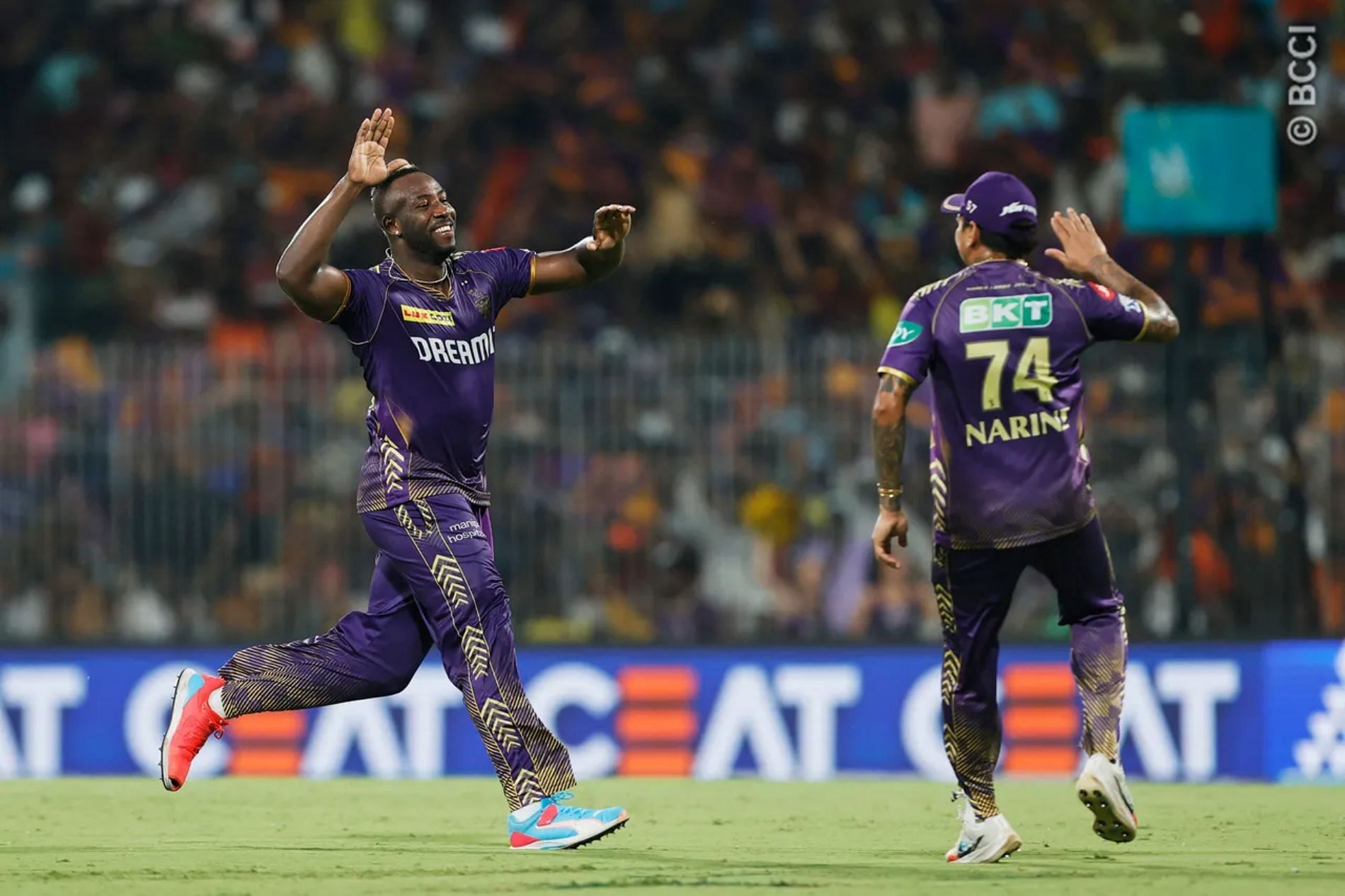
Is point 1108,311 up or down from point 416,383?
up

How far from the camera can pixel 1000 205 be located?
7.39 meters

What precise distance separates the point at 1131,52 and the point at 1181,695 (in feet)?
20.4

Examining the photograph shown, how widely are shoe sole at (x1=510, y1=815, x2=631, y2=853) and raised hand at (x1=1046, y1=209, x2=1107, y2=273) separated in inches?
91.1

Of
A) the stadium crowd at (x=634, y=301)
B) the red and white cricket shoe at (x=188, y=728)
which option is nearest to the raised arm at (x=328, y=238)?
the red and white cricket shoe at (x=188, y=728)

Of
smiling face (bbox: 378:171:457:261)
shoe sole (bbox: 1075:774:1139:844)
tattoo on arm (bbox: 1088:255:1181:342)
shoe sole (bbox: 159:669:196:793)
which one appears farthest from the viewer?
shoe sole (bbox: 159:669:196:793)

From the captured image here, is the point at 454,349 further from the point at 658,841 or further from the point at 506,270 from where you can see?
the point at 658,841

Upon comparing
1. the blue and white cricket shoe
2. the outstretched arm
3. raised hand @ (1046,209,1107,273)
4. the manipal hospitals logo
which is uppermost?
raised hand @ (1046,209,1107,273)

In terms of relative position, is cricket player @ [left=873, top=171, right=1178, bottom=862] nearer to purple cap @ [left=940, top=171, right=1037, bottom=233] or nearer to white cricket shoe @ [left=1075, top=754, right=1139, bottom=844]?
purple cap @ [left=940, top=171, right=1037, bottom=233]

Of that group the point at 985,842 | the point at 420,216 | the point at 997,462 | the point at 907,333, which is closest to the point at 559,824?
the point at 985,842

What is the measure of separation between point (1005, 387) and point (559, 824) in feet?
6.52

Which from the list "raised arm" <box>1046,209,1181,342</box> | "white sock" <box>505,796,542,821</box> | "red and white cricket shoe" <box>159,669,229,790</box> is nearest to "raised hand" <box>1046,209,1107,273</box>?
"raised arm" <box>1046,209,1181,342</box>

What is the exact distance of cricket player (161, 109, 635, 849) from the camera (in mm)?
7363

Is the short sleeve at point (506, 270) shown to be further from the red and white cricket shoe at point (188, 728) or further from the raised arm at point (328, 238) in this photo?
the red and white cricket shoe at point (188, 728)

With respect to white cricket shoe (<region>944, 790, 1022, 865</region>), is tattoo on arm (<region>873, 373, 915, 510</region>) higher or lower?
higher
